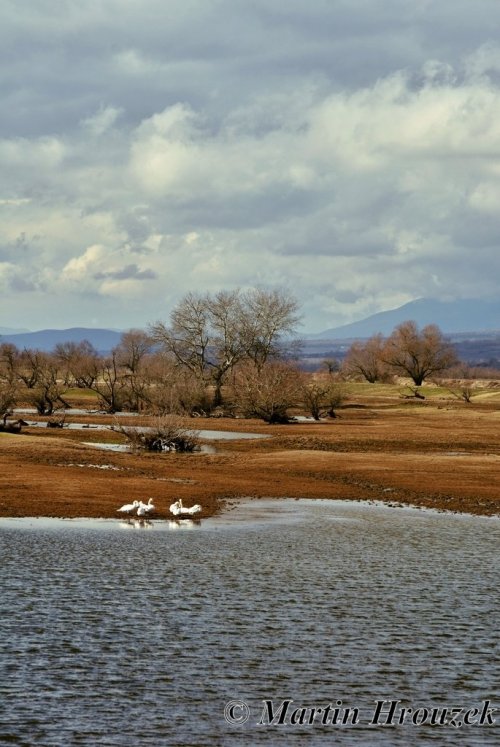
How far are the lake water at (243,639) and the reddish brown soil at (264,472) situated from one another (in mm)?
8352

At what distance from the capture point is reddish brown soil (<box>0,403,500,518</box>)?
3612cm

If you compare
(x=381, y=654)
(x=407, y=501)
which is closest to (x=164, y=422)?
(x=407, y=501)

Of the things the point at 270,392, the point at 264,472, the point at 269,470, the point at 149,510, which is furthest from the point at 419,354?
the point at 149,510

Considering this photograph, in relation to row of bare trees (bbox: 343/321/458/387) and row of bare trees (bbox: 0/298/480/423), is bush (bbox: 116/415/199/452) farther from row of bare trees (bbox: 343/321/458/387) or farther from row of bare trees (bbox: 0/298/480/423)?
row of bare trees (bbox: 343/321/458/387)

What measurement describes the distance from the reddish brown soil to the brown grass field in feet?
0.16

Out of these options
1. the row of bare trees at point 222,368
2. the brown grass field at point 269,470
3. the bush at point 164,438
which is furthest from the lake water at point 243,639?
the row of bare trees at point 222,368

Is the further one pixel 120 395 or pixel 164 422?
pixel 120 395

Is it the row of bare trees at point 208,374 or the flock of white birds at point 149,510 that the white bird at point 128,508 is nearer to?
the flock of white birds at point 149,510

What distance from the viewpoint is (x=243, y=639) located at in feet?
55.5

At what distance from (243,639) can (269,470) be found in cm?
3205

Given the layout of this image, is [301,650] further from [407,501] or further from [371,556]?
[407,501]

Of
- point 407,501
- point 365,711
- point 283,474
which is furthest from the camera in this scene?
→ point 283,474

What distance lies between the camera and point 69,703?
13.6 metres

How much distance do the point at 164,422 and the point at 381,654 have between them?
137 ft
